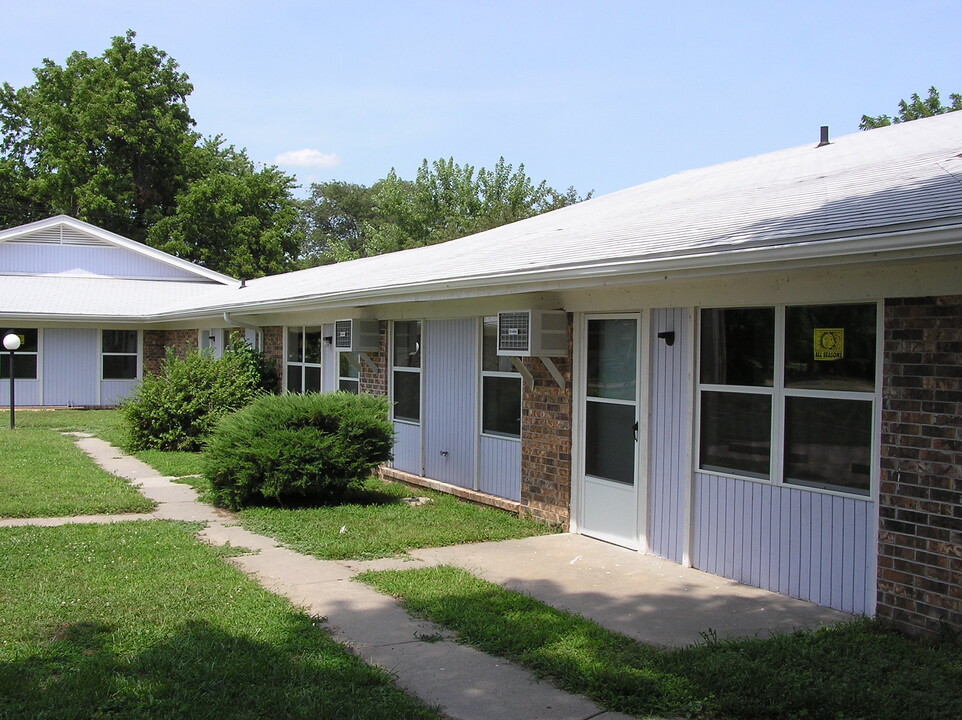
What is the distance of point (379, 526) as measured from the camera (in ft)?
29.7

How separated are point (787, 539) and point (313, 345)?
1035 cm

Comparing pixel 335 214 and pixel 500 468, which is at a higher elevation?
pixel 335 214

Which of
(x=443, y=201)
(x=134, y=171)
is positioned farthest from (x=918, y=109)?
(x=134, y=171)

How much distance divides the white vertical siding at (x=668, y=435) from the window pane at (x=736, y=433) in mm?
189

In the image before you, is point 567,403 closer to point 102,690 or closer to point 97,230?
point 102,690

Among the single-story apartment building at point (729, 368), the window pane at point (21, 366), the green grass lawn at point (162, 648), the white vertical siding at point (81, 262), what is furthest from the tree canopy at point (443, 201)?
the green grass lawn at point (162, 648)

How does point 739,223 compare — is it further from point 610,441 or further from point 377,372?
point 377,372

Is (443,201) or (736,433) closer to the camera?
(736,433)

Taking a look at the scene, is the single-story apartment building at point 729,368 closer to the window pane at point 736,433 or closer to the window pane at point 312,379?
the window pane at point 736,433

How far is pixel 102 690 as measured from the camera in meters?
4.58

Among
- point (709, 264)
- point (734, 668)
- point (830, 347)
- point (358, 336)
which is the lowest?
point (734, 668)

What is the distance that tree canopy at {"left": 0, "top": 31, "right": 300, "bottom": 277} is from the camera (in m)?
39.2

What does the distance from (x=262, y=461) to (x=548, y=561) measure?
3640 mm

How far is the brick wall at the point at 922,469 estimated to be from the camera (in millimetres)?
5469
